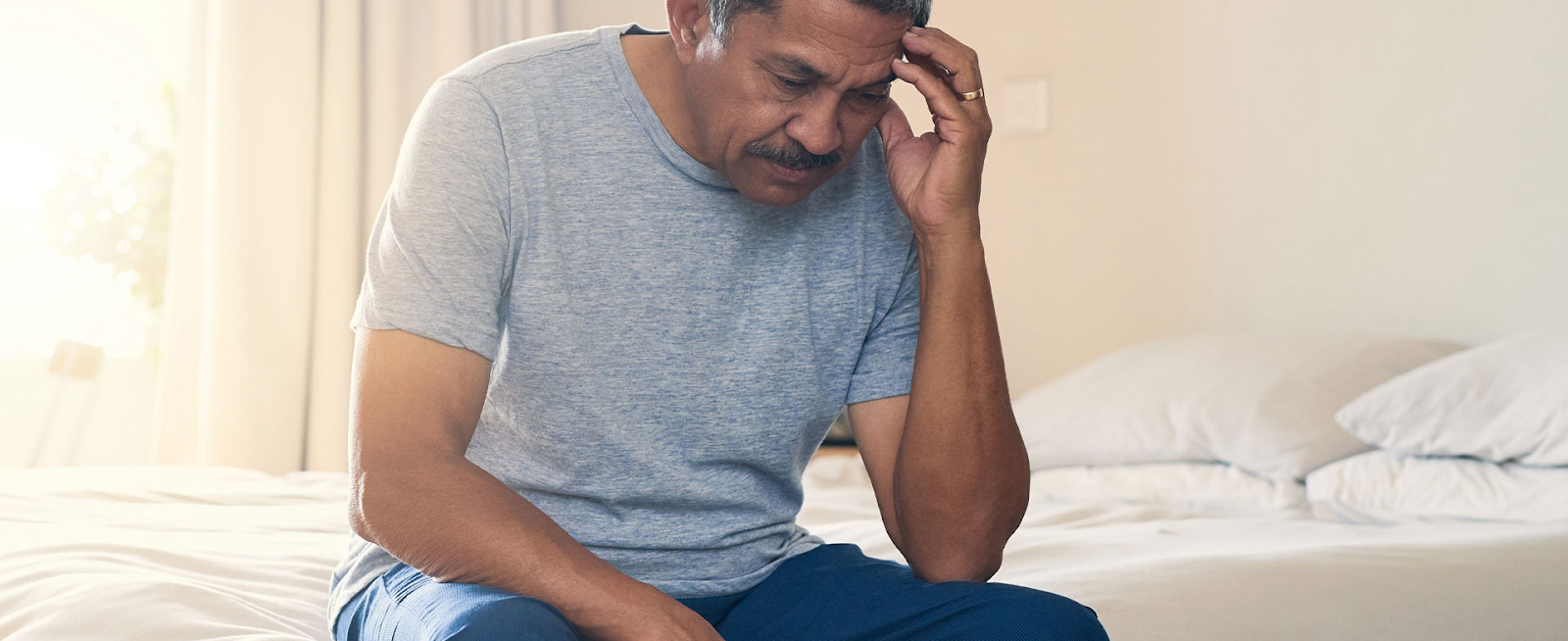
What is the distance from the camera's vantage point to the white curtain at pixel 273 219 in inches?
120

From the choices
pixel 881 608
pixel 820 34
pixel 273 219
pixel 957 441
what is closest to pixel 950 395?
pixel 957 441

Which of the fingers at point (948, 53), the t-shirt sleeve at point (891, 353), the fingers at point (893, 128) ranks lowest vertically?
the t-shirt sleeve at point (891, 353)

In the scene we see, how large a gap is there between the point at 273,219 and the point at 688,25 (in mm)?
2409

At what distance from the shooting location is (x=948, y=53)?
1.10 m

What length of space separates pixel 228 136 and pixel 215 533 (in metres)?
1.77

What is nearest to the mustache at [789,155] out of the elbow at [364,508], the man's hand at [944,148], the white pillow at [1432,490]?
the man's hand at [944,148]

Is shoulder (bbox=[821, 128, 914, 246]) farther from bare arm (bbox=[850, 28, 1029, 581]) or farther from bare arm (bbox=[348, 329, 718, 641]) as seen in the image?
bare arm (bbox=[348, 329, 718, 641])

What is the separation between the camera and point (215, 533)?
5.16 feet

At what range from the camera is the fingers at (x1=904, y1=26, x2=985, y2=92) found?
107 centimetres

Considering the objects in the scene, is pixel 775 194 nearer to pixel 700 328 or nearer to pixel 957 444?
pixel 700 328

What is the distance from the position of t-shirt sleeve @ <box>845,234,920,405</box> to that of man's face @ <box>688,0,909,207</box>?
0.16 m

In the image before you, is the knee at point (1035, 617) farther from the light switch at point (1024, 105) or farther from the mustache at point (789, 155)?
the light switch at point (1024, 105)

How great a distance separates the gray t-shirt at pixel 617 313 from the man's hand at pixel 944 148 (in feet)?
0.34

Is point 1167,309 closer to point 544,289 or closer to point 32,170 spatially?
point 544,289
